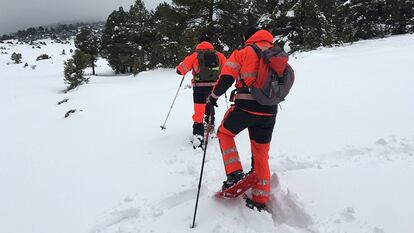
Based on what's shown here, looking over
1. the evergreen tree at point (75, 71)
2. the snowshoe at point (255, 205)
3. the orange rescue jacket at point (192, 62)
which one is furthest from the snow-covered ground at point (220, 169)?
the evergreen tree at point (75, 71)

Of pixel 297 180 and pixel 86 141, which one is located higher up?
pixel 297 180

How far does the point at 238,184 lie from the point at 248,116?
0.82 m

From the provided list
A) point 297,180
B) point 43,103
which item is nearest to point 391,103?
point 297,180

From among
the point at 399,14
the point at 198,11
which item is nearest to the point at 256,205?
the point at 198,11

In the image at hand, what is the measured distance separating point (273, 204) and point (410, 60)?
349 inches

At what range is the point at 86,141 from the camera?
8047mm

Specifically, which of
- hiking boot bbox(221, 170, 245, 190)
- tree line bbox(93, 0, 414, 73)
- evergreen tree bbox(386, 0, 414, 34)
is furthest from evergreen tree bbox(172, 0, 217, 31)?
hiking boot bbox(221, 170, 245, 190)

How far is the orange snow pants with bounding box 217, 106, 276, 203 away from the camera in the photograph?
13.7 ft

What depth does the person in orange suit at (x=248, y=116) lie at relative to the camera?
400 cm

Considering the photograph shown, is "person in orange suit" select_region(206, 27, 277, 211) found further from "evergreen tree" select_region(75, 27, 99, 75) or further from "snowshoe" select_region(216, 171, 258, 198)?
"evergreen tree" select_region(75, 27, 99, 75)

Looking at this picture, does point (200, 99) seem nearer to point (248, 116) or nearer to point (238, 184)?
point (248, 116)

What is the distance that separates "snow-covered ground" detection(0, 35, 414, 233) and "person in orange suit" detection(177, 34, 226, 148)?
70cm

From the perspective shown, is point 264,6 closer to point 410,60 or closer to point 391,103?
point 410,60

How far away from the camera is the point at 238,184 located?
13.6ft
